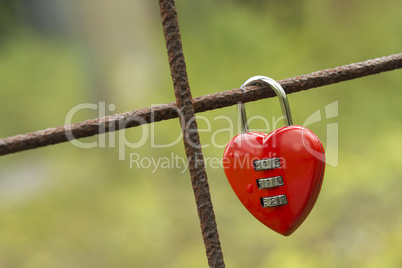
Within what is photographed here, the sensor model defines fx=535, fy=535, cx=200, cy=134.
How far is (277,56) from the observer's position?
9.00 ft

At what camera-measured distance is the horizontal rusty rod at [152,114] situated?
0.35 meters

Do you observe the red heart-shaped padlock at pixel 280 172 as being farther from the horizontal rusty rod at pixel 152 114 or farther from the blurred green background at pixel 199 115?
the blurred green background at pixel 199 115

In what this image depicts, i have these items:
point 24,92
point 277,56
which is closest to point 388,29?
point 277,56

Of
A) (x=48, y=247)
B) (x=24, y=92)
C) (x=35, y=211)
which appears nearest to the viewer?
(x=48, y=247)

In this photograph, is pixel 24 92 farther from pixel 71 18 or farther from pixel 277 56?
pixel 277 56

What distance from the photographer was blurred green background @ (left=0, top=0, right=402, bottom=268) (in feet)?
7.08

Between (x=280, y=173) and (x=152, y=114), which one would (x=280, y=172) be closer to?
(x=280, y=173)

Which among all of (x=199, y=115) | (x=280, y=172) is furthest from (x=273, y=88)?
(x=199, y=115)

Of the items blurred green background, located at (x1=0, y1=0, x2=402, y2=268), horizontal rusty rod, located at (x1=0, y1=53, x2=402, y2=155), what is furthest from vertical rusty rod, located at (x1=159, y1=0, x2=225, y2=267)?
blurred green background, located at (x1=0, y1=0, x2=402, y2=268)

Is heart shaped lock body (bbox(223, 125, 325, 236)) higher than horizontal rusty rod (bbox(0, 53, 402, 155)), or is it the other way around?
horizontal rusty rod (bbox(0, 53, 402, 155))

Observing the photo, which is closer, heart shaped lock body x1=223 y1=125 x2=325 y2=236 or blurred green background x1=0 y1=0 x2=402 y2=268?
heart shaped lock body x1=223 y1=125 x2=325 y2=236

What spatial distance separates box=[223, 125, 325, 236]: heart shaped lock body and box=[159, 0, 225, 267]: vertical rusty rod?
0.07 m

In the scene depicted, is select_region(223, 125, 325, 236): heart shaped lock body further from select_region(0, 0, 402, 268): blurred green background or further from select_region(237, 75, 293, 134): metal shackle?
select_region(0, 0, 402, 268): blurred green background

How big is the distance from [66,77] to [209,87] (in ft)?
2.54
